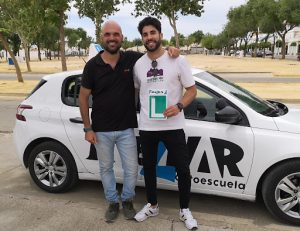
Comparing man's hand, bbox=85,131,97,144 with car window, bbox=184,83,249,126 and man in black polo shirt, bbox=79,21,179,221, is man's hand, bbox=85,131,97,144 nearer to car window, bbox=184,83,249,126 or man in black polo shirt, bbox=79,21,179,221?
man in black polo shirt, bbox=79,21,179,221

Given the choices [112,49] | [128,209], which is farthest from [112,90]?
[128,209]

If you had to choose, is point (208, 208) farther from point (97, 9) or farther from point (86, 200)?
point (97, 9)

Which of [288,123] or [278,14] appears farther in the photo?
[278,14]

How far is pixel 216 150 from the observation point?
12.2ft

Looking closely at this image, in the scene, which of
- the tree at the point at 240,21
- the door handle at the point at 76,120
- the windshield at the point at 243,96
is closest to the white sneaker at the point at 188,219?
the windshield at the point at 243,96

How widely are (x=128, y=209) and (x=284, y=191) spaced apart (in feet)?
4.91

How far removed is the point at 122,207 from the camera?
3982 mm

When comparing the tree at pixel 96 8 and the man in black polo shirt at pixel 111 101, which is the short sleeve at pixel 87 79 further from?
the tree at pixel 96 8

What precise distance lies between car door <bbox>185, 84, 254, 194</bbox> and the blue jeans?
56cm

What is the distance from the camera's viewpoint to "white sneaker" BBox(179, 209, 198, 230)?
3.56 metres

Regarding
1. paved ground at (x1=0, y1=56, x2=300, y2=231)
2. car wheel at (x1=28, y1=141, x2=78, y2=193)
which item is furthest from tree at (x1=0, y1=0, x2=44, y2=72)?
paved ground at (x1=0, y1=56, x2=300, y2=231)

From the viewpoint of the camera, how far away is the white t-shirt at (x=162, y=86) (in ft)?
10.8

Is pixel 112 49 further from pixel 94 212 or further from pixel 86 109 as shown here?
pixel 94 212

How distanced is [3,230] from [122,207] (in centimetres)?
115
